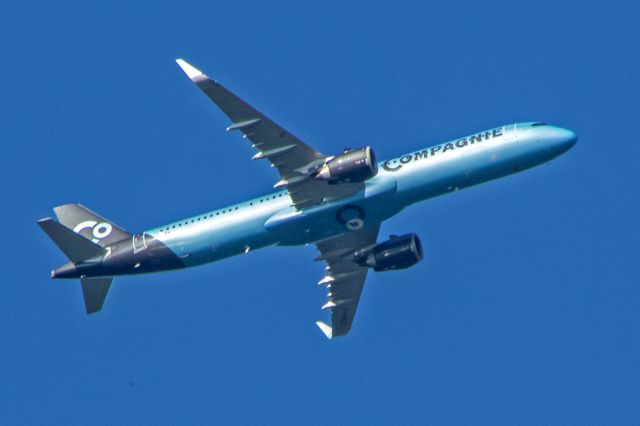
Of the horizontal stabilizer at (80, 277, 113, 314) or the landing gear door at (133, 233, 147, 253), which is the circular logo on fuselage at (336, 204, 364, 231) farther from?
the horizontal stabilizer at (80, 277, 113, 314)

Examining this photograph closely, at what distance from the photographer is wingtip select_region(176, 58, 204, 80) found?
93938 millimetres

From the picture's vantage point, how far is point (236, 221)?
99.9m

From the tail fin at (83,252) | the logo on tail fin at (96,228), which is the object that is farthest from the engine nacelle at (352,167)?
the tail fin at (83,252)

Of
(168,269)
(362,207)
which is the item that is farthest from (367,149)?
(168,269)

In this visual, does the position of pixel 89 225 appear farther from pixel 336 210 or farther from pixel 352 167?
pixel 352 167

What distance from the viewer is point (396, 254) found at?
10381 cm

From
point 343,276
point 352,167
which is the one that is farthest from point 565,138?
point 343,276

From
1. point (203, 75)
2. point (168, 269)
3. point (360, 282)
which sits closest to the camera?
point (203, 75)

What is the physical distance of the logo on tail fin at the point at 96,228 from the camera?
10431 cm

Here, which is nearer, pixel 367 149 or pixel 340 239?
pixel 367 149

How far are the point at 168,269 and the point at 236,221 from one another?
6673mm

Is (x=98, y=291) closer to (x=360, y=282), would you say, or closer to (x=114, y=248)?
(x=114, y=248)

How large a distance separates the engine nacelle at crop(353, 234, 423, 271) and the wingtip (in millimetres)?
20755

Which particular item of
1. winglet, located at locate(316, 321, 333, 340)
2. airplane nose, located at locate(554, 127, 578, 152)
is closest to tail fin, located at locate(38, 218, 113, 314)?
winglet, located at locate(316, 321, 333, 340)
